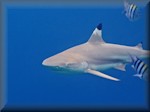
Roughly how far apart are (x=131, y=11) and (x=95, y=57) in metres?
0.57

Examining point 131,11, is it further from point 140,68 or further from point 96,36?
point 140,68

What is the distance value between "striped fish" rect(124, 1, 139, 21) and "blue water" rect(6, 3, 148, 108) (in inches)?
2.4

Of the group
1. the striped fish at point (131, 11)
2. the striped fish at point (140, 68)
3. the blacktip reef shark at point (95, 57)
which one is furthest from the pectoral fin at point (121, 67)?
the striped fish at point (131, 11)

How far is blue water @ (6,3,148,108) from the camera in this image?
4.30 metres

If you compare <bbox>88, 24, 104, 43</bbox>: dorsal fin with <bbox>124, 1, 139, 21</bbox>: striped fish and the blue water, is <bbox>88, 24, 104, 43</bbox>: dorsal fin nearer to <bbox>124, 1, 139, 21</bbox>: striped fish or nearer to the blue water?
the blue water

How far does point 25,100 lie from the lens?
4.35 m

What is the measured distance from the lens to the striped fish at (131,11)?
4.16 meters

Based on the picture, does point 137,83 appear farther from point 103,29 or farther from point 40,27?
point 40,27

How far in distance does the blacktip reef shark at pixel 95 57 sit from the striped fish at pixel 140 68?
4.0 inches

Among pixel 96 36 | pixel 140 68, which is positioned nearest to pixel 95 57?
pixel 96 36

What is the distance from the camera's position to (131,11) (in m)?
4.18

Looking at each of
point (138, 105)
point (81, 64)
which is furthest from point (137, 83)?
point (81, 64)

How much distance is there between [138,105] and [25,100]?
112 centimetres

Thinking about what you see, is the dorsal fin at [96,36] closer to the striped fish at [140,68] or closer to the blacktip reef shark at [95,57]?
the blacktip reef shark at [95,57]
